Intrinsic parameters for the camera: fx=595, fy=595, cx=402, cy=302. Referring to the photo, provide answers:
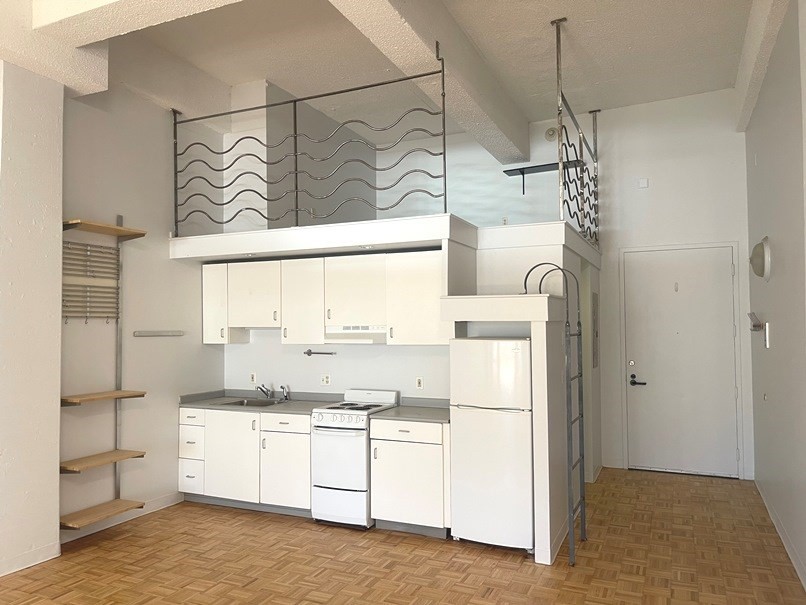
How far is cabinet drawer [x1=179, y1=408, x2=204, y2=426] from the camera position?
5.14m

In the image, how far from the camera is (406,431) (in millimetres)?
4332

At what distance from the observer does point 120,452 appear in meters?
4.52

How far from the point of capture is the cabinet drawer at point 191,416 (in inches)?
202

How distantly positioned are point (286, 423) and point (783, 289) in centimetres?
365

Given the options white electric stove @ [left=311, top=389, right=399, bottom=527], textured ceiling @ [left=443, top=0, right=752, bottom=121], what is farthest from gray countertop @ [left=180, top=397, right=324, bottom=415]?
textured ceiling @ [left=443, top=0, right=752, bottom=121]

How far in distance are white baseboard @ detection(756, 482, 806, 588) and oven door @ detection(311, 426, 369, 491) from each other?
275cm

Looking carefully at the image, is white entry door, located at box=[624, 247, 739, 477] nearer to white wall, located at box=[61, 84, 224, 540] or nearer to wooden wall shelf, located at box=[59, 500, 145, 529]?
white wall, located at box=[61, 84, 224, 540]

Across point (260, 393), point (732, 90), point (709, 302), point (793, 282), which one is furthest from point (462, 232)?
point (732, 90)

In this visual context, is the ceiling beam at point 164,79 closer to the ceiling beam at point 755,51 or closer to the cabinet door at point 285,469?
the cabinet door at point 285,469

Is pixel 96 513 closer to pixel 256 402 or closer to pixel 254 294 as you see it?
pixel 256 402

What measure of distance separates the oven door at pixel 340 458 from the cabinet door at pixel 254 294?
1173 millimetres

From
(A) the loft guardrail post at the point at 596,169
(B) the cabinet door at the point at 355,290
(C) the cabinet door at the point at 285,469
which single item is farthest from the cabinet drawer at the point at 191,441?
(A) the loft guardrail post at the point at 596,169

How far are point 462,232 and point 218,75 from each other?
2871 mm

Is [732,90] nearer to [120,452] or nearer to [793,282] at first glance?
[793,282]
